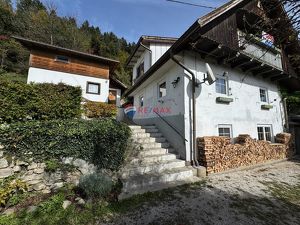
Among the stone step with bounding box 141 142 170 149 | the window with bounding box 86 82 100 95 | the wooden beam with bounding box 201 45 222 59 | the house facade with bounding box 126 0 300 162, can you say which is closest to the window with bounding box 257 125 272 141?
the house facade with bounding box 126 0 300 162

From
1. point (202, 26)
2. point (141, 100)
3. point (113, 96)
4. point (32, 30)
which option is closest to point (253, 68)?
point (202, 26)

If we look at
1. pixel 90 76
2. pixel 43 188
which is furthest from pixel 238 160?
pixel 90 76

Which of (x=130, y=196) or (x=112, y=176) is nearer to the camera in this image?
(x=130, y=196)

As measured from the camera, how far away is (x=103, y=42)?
104ft

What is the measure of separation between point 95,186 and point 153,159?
2.28m

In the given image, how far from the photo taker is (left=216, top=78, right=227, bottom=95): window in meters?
7.02

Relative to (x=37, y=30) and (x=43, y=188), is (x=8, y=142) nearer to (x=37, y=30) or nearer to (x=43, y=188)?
(x=43, y=188)

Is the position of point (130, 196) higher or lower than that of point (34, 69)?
lower

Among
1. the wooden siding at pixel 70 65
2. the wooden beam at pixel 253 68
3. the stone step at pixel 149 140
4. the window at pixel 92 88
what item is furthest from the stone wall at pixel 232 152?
the wooden siding at pixel 70 65

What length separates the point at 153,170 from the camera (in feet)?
16.0

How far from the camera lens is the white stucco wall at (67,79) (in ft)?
40.4

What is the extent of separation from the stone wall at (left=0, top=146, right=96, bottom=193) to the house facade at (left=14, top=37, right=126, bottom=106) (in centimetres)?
884

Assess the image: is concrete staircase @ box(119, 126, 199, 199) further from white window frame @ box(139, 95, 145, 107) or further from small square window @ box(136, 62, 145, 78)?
small square window @ box(136, 62, 145, 78)

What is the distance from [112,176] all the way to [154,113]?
4.79 metres
